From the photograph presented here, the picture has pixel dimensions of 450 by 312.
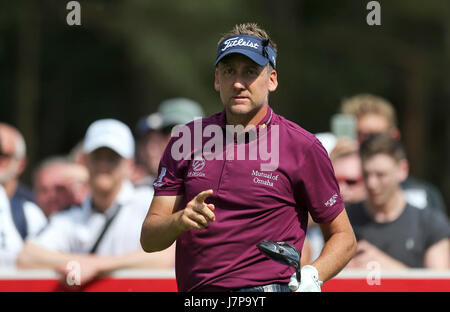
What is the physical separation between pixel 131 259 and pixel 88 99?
18376 mm

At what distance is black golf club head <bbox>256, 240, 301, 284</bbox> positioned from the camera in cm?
338

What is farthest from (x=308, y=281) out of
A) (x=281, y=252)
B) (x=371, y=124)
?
(x=371, y=124)

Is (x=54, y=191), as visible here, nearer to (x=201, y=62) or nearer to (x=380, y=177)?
(x=380, y=177)

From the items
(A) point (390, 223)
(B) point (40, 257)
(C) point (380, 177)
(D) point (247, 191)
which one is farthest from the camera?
(C) point (380, 177)

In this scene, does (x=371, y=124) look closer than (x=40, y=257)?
No

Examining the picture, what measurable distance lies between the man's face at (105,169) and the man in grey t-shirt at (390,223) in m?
1.82

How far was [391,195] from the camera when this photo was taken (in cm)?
651

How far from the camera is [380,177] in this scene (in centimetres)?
658

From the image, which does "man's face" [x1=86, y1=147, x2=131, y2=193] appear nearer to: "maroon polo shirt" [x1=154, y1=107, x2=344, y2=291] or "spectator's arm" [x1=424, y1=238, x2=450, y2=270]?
"spectator's arm" [x1=424, y1=238, x2=450, y2=270]

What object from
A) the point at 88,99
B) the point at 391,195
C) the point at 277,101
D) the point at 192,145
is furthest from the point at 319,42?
the point at 192,145

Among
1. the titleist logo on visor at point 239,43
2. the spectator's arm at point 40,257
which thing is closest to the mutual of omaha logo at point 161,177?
the titleist logo on visor at point 239,43

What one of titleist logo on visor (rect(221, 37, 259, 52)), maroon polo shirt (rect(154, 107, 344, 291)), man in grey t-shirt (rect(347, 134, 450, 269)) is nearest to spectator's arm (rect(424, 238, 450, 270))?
man in grey t-shirt (rect(347, 134, 450, 269))

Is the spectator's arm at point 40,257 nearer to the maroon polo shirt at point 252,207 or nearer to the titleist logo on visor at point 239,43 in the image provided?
the maroon polo shirt at point 252,207

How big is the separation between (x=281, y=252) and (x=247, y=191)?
412mm
